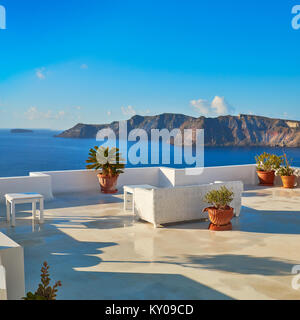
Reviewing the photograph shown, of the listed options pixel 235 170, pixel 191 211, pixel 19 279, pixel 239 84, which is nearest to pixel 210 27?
pixel 239 84

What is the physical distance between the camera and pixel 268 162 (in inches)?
445

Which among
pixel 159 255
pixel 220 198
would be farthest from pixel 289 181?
pixel 159 255

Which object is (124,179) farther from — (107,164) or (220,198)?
(220,198)

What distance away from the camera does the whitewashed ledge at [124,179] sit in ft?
29.1

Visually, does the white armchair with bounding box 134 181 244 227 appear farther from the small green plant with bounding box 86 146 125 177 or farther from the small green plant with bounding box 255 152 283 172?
the small green plant with bounding box 255 152 283 172

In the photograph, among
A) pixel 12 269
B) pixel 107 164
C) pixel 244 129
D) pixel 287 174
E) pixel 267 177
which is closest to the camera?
pixel 12 269

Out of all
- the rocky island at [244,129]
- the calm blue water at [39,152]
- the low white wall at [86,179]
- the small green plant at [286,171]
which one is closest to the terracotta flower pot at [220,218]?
the low white wall at [86,179]

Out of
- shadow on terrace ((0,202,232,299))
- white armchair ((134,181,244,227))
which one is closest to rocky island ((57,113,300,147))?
white armchair ((134,181,244,227))

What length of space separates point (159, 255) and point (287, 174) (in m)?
6.95

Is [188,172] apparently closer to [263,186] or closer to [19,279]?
[263,186]

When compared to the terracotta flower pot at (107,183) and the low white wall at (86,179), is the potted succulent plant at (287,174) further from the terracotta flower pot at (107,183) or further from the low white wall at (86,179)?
the terracotta flower pot at (107,183)

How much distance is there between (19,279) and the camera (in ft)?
10.1

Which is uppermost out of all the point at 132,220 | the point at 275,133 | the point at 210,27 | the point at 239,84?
the point at 210,27

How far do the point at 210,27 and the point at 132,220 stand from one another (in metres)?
41.3
